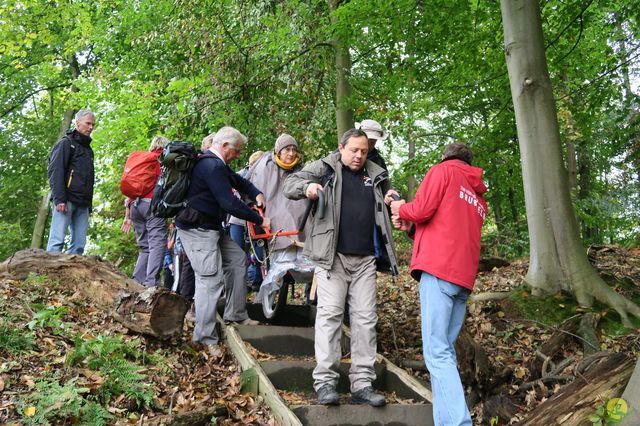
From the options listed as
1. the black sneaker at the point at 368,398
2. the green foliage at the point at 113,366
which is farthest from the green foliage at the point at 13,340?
the black sneaker at the point at 368,398

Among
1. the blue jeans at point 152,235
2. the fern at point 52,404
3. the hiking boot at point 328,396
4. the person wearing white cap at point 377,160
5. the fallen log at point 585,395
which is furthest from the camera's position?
the blue jeans at point 152,235

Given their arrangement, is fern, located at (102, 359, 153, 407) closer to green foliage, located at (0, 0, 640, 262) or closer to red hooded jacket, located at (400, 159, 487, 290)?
red hooded jacket, located at (400, 159, 487, 290)

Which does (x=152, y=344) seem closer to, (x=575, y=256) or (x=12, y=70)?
(x=575, y=256)

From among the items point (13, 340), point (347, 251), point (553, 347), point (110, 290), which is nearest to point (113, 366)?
point (13, 340)

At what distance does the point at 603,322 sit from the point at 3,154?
22.3 m

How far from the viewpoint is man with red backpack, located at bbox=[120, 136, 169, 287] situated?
7805mm

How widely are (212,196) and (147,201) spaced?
8.02ft

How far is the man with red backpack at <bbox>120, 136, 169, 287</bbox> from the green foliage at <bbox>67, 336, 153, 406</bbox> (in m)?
3.02

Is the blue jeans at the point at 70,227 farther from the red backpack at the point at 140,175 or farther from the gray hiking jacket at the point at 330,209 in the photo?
the gray hiking jacket at the point at 330,209

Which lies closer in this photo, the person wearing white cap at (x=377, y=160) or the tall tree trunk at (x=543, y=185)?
the person wearing white cap at (x=377, y=160)

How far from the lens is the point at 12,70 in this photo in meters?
21.8

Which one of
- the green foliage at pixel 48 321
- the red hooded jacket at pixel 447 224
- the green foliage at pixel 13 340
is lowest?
the green foliage at pixel 13 340

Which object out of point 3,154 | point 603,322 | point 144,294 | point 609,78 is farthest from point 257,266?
point 3,154

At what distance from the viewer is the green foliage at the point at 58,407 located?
3758 millimetres
